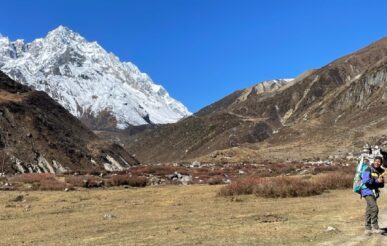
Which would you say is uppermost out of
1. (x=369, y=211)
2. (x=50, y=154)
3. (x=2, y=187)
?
(x=50, y=154)

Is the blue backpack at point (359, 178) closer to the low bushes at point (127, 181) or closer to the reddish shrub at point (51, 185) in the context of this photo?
the reddish shrub at point (51, 185)

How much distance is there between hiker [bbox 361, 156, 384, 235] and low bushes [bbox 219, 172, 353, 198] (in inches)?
546

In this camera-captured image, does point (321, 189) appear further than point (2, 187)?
No

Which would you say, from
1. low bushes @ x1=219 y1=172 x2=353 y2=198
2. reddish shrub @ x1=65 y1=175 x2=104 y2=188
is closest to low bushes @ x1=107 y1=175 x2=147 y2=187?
reddish shrub @ x1=65 y1=175 x2=104 y2=188

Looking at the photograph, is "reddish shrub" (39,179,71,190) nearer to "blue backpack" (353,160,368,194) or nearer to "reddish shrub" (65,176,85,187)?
"reddish shrub" (65,176,85,187)

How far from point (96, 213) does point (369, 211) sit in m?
14.2

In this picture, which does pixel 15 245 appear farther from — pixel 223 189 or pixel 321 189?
pixel 321 189

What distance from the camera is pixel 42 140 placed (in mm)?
74938

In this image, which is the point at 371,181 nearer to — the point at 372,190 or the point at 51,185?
the point at 372,190

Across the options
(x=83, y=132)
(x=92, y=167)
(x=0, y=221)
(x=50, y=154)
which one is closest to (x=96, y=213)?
(x=0, y=221)

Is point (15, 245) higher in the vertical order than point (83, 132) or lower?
lower

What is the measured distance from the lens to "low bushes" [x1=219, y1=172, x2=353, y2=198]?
102 ft

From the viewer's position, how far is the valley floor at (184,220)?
1736 cm

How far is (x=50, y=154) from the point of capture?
72.7m
